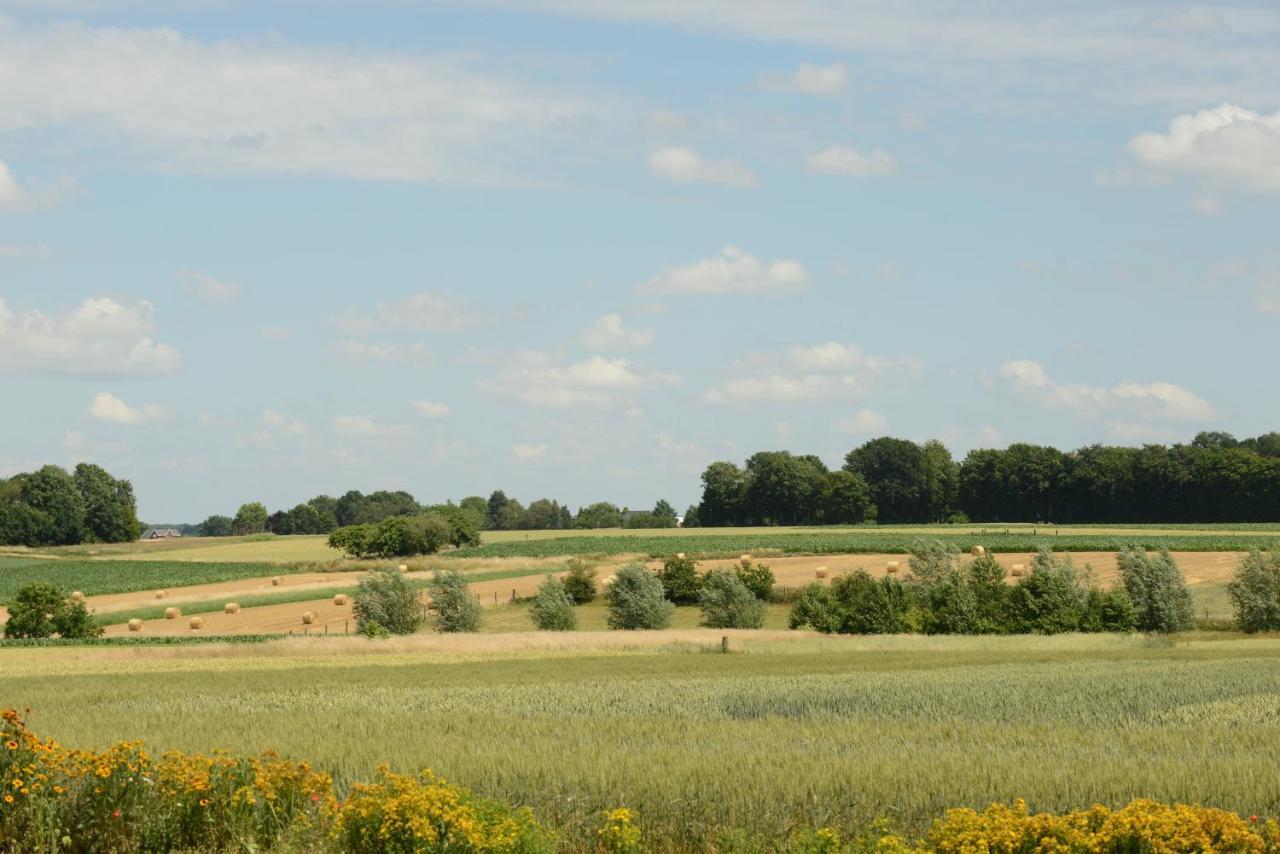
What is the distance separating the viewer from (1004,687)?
28766 mm

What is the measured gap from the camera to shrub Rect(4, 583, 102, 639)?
57.2 m

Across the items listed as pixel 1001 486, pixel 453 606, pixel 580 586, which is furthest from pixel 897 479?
pixel 453 606

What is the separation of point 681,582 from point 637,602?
1126cm

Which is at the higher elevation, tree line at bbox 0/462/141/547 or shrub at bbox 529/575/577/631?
tree line at bbox 0/462/141/547

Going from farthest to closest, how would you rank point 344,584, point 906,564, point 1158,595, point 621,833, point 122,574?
point 122,574 < point 344,584 < point 906,564 < point 1158,595 < point 621,833

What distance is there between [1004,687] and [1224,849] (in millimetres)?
17192

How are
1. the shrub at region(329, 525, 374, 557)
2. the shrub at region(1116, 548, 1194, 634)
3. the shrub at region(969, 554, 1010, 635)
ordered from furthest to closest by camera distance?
the shrub at region(329, 525, 374, 557), the shrub at region(1116, 548, 1194, 634), the shrub at region(969, 554, 1010, 635)

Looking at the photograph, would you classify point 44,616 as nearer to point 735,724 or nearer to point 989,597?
point 989,597

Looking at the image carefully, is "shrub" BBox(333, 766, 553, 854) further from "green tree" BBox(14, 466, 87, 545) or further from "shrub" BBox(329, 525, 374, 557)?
"green tree" BBox(14, 466, 87, 545)

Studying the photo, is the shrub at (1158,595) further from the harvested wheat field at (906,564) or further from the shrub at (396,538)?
the shrub at (396,538)

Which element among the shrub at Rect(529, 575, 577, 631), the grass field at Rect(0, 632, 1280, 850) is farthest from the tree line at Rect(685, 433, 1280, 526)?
the grass field at Rect(0, 632, 1280, 850)

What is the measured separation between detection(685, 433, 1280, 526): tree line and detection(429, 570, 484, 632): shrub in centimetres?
11205

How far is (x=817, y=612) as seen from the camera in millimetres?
61281

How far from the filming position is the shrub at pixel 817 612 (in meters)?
60.5
